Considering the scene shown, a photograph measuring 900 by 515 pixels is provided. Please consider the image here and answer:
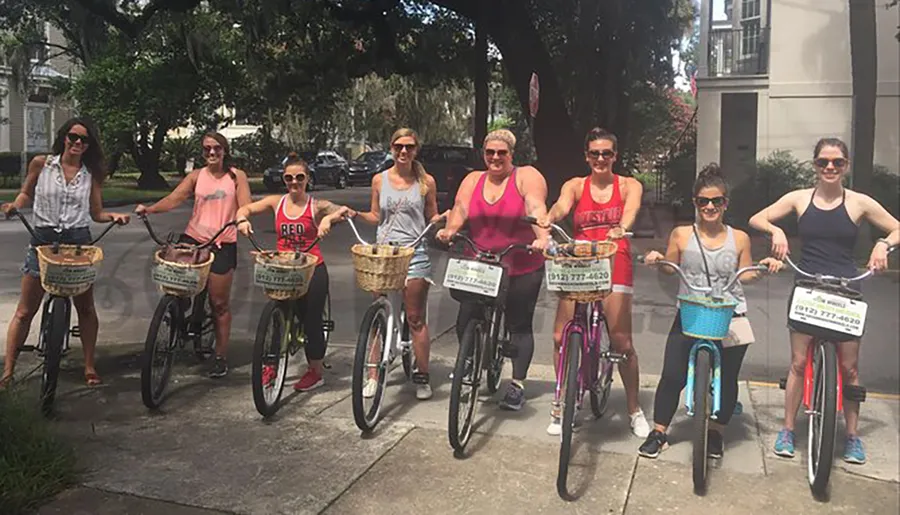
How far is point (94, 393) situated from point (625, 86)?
479 inches

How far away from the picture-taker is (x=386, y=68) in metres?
18.0

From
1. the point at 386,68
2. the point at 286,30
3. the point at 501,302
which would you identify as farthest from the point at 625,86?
the point at 501,302

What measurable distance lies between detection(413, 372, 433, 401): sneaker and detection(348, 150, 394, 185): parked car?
810 cm

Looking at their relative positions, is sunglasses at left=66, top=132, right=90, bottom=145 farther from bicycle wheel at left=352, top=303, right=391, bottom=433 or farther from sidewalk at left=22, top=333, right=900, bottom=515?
bicycle wheel at left=352, top=303, right=391, bottom=433

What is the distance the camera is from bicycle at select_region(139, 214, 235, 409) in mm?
4664

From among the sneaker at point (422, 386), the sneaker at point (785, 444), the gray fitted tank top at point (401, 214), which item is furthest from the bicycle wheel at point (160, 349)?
the sneaker at point (785, 444)

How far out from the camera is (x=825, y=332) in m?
3.71

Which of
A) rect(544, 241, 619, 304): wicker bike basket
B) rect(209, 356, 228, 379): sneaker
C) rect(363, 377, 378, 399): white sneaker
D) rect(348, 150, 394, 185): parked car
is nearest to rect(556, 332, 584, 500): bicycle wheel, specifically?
rect(544, 241, 619, 304): wicker bike basket

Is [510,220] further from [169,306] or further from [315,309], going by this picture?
[169,306]

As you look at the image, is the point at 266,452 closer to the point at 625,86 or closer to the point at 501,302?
the point at 501,302

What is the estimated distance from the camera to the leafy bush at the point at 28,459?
3.56 m

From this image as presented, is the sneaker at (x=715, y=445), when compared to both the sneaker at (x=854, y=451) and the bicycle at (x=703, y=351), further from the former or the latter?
the sneaker at (x=854, y=451)

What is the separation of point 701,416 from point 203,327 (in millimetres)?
3512

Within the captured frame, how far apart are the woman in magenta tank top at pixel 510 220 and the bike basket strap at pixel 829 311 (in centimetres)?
137
